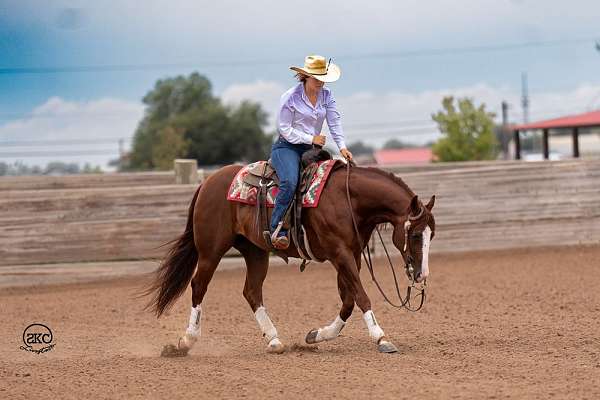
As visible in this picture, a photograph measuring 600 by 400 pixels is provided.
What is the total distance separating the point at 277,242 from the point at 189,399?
2115mm

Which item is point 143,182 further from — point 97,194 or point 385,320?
point 385,320

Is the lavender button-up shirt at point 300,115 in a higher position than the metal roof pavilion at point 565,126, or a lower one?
higher

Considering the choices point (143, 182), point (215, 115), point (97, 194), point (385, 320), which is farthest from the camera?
point (215, 115)

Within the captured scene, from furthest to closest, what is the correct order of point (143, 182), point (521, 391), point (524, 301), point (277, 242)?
point (143, 182) → point (524, 301) → point (277, 242) → point (521, 391)

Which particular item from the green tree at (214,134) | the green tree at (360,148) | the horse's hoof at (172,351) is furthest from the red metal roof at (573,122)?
the green tree at (360,148)

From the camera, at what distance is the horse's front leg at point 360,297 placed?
7.34 meters

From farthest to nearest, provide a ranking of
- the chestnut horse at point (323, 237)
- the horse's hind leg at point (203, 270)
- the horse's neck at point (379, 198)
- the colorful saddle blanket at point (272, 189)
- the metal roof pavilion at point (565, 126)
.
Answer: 1. the metal roof pavilion at point (565, 126)
2. the horse's hind leg at point (203, 270)
3. the colorful saddle blanket at point (272, 189)
4. the horse's neck at point (379, 198)
5. the chestnut horse at point (323, 237)

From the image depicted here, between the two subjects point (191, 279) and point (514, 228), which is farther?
point (514, 228)

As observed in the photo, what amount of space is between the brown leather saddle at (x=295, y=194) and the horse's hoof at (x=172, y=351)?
3.60 ft

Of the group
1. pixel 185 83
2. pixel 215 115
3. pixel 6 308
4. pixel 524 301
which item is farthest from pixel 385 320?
pixel 185 83

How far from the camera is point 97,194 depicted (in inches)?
495

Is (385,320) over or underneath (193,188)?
underneath

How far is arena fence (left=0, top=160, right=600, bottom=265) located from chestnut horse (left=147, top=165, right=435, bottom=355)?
3.96 metres

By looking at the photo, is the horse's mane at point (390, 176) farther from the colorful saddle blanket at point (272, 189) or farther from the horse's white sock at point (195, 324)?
the horse's white sock at point (195, 324)
